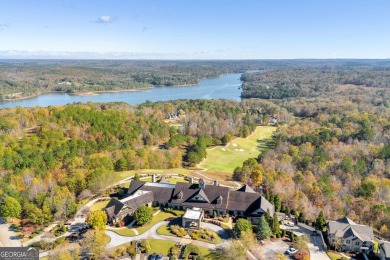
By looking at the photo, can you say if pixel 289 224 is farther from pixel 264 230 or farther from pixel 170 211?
pixel 170 211

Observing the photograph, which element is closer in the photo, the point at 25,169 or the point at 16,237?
the point at 16,237

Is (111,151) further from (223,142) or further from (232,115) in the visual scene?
(232,115)

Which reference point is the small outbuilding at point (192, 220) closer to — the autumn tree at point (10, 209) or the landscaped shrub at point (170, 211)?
the landscaped shrub at point (170, 211)

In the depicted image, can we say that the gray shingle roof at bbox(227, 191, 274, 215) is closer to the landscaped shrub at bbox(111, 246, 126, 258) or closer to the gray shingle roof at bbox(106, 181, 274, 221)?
the gray shingle roof at bbox(106, 181, 274, 221)

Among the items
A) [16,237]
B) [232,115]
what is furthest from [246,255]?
[232,115]

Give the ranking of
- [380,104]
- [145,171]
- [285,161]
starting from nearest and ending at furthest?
→ 1. [145,171]
2. [285,161]
3. [380,104]

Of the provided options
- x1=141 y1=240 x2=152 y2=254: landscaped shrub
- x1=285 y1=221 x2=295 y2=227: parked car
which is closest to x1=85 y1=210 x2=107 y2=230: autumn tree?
x1=141 y1=240 x2=152 y2=254: landscaped shrub

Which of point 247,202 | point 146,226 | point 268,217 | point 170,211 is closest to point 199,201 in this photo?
point 170,211

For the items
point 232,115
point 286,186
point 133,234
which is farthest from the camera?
point 232,115
